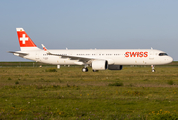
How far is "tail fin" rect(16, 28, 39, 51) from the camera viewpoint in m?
49.6

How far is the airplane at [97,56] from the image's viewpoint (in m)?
41.6

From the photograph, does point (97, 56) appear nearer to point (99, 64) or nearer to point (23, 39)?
point (99, 64)

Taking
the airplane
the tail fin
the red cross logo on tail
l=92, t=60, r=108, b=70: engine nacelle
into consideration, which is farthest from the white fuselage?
the red cross logo on tail

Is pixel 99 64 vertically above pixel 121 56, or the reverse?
pixel 121 56

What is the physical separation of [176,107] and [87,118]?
16.1 ft

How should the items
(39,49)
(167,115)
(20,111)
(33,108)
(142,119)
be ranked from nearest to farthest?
1. (167,115)
2. (142,119)
3. (20,111)
4. (33,108)
5. (39,49)

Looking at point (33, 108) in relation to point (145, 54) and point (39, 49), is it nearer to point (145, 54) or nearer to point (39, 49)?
point (145, 54)

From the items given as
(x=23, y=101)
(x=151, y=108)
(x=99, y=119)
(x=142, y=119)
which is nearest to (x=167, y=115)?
(x=142, y=119)

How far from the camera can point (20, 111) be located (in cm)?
1130

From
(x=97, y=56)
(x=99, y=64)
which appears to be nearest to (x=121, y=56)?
(x=97, y=56)

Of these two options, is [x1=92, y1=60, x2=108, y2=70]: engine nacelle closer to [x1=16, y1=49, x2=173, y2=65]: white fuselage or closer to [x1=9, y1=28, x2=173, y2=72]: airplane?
[x1=9, y1=28, x2=173, y2=72]: airplane

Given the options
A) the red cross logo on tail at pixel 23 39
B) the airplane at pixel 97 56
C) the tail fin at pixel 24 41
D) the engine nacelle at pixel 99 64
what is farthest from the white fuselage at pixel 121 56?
the red cross logo on tail at pixel 23 39

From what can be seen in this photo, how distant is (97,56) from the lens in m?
44.1

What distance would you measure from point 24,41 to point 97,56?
51.6 ft
